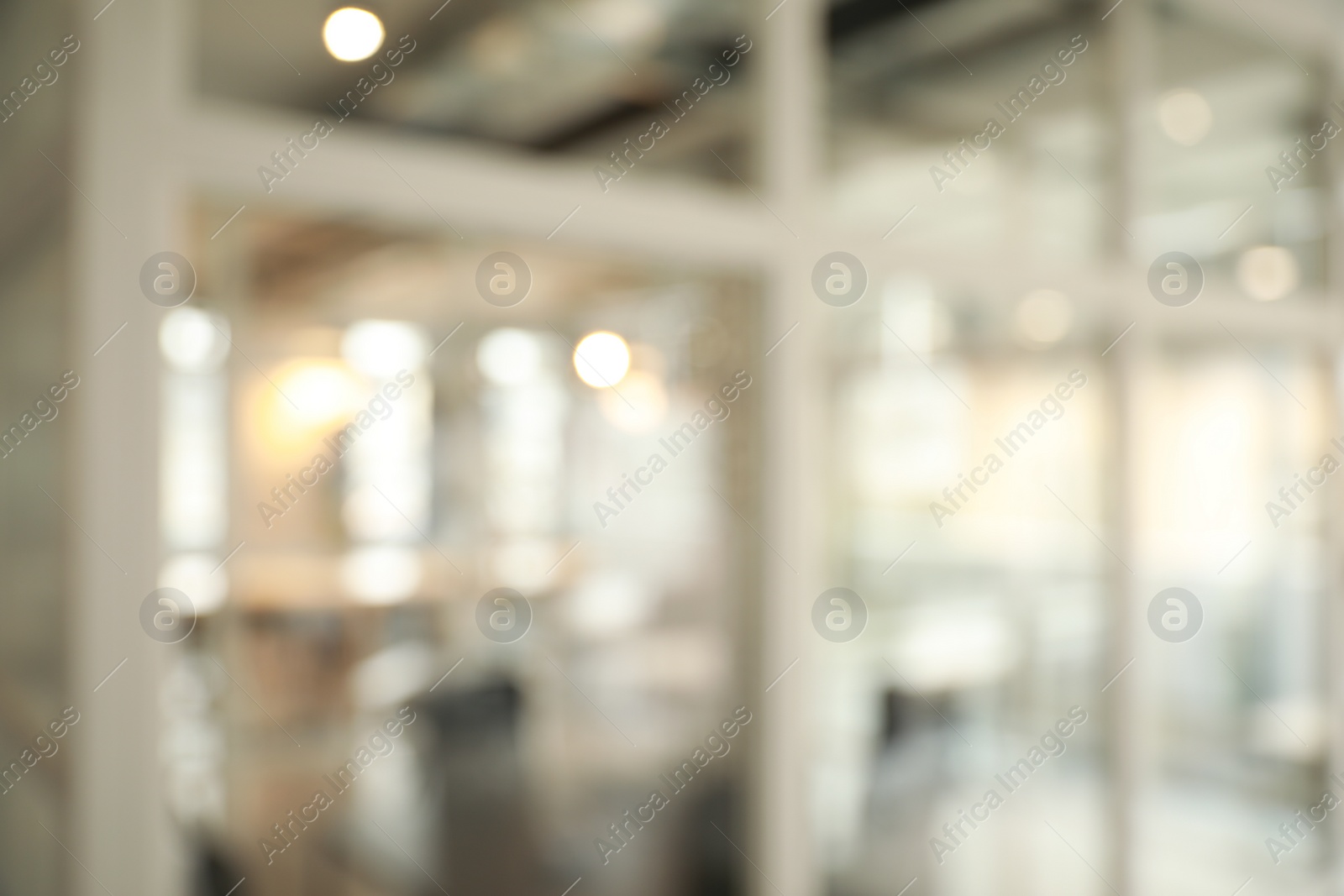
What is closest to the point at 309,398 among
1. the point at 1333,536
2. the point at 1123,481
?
the point at 1123,481

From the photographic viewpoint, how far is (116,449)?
1054 mm

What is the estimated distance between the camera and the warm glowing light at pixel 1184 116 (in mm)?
2500

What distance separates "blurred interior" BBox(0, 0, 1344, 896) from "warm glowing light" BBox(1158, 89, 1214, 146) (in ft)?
0.04

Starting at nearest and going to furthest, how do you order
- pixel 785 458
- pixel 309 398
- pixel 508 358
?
pixel 785 458
pixel 508 358
pixel 309 398

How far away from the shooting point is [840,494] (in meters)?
1.93

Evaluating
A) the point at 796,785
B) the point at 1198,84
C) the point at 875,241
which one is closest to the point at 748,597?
the point at 796,785

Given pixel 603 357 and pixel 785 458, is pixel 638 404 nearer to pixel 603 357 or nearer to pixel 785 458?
pixel 603 357

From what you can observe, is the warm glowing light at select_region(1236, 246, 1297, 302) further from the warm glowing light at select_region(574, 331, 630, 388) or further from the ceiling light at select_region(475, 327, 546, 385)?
the ceiling light at select_region(475, 327, 546, 385)

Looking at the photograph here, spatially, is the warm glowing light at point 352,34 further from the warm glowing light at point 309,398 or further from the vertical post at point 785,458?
the warm glowing light at point 309,398

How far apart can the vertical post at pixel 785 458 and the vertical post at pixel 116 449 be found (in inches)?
36.2

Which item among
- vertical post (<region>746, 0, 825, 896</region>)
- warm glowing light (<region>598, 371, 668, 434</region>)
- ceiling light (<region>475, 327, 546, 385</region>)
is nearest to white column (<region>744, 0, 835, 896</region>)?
vertical post (<region>746, 0, 825, 896</region>)

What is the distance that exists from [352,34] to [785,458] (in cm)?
94

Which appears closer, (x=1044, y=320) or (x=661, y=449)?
(x=661, y=449)

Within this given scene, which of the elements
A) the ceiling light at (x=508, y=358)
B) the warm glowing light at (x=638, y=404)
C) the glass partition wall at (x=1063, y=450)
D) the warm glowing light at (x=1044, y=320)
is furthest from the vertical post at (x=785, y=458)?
the ceiling light at (x=508, y=358)
